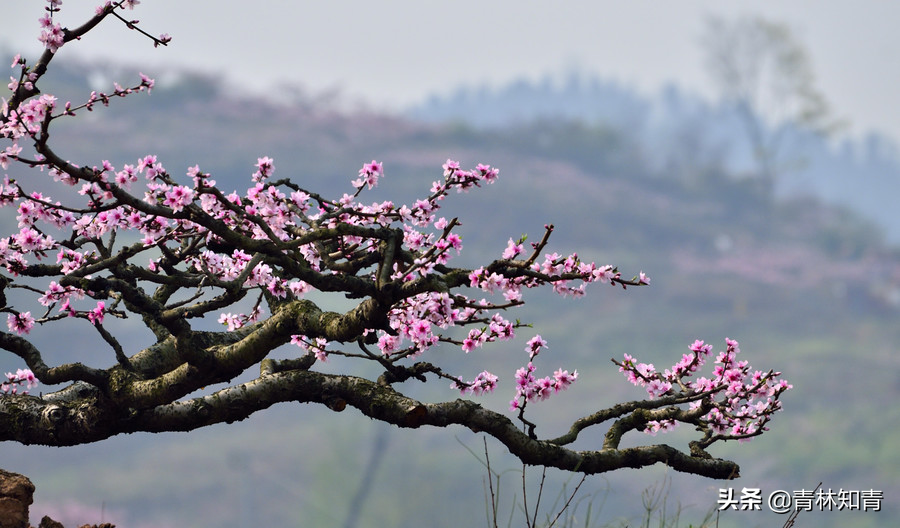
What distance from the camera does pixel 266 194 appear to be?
21.1 feet

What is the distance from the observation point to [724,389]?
328 inches

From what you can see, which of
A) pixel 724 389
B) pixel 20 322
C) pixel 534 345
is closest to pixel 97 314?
pixel 20 322

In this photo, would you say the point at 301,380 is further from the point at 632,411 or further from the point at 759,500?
the point at 759,500

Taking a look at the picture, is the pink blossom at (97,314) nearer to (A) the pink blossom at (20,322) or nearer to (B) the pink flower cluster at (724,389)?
(A) the pink blossom at (20,322)

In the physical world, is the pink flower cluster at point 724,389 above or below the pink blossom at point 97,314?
above

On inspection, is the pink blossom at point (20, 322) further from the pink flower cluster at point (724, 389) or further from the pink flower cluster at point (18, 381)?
the pink flower cluster at point (724, 389)

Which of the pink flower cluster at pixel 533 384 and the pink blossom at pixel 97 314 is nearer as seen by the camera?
the pink blossom at pixel 97 314

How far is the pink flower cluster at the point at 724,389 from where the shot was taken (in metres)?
8.30

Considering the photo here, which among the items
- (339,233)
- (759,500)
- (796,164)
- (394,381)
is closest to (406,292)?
(339,233)

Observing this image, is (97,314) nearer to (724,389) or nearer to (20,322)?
(20,322)

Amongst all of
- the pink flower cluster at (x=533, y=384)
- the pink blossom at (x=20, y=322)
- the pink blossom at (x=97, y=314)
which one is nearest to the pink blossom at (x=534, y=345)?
the pink flower cluster at (x=533, y=384)

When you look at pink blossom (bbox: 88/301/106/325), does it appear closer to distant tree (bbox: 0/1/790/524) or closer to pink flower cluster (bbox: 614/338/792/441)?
distant tree (bbox: 0/1/790/524)

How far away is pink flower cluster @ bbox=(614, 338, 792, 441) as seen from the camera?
8.30m

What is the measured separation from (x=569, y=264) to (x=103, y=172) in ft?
11.0
